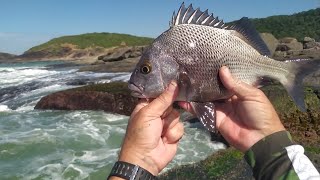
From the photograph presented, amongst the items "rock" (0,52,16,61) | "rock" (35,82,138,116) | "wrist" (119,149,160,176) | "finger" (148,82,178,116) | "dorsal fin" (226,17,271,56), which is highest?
"dorsal fin" (226,17,271,56)

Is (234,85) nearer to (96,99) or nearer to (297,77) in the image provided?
(297,77)

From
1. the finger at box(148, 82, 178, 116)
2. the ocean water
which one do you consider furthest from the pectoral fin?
the ocean water

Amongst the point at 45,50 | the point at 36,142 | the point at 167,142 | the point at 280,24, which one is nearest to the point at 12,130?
the point at 36,142

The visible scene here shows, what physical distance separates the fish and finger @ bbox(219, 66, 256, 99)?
0.11ft

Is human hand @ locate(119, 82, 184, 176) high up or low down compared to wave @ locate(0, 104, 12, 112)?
up

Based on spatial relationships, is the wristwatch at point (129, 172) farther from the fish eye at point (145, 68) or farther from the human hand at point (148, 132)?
the fish eye at point (145, 68)

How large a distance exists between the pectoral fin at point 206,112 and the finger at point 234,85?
0.16 metres

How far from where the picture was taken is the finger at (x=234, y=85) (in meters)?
2.41

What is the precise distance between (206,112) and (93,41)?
89.5 metres

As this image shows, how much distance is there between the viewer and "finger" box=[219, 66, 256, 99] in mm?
2408

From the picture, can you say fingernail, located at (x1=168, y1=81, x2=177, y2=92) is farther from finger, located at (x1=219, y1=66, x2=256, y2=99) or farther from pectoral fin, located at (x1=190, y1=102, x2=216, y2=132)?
finger, located at (x1=219, y1=66, x2=256, y2=99)

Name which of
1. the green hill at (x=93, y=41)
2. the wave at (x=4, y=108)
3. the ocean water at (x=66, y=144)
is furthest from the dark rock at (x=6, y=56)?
the ocean water at (x=66, y=144)

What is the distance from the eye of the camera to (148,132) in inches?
97.0

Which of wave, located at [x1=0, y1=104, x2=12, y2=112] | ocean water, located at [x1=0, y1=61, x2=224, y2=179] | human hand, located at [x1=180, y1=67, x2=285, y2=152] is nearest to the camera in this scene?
human hand, located at [x1=180, y1=67, x2=285, y2=152]
